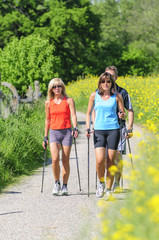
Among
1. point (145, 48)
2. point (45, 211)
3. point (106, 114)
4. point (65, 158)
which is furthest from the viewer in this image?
point (145, 48)

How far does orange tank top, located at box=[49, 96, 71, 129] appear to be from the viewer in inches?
268

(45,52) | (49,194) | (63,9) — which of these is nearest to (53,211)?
(49,194)

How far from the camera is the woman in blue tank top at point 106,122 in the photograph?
6383 mm

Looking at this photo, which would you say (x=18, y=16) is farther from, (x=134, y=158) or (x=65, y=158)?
(x=134, y=158)

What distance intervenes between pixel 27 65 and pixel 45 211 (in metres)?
11.3

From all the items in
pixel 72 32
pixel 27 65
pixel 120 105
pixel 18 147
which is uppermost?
pixel 72 32

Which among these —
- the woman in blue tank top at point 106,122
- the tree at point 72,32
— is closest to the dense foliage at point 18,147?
the woman in blue tank top at point 106,122

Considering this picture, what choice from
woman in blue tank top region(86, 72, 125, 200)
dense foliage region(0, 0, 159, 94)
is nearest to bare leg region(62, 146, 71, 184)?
woman in blue tank top region(86, 72, 125, 200)

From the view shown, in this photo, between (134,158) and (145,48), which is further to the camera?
(145,48)

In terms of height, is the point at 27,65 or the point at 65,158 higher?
the point at 27,65

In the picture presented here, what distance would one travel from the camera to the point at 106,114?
6.36 meters

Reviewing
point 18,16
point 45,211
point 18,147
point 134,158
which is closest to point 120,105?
point 45,211

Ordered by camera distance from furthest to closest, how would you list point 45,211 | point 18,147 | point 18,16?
point 18,16 < point 18,147 < point 45,211

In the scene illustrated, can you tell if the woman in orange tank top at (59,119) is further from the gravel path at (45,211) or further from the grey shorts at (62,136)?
the gravel path at (45,211)
